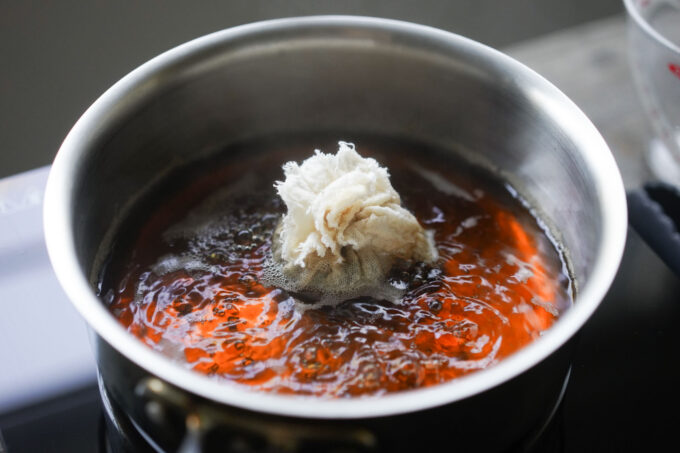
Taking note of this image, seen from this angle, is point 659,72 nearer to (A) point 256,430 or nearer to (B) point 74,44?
(A) point 256,430

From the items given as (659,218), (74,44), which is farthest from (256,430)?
(74,44)

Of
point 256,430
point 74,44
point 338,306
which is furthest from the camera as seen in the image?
point 74,44

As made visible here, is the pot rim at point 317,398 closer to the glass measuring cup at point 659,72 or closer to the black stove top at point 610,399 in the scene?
the black stove top at point 610,399

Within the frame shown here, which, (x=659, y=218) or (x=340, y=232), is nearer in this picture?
(x=340, y=232)

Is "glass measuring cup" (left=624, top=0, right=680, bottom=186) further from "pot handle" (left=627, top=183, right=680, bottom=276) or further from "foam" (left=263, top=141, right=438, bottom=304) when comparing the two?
"foam" (left=263, top=141, right=438, bottom=304)

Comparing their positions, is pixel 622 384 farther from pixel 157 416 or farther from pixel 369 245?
pixel 157 416

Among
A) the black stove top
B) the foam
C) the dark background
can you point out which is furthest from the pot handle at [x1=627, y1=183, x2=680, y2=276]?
the dark background

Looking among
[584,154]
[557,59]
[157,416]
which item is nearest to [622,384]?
[584,154]
